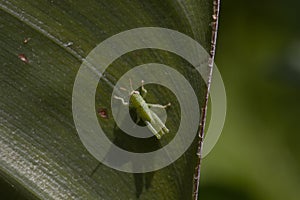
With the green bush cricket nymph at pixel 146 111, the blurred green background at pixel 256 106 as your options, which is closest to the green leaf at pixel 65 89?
the green bush cricket nymph at pixel 146 111

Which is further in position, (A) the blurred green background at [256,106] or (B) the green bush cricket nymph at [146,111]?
(A) the blurred green background at [256,106]

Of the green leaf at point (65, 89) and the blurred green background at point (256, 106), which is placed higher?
the blurred green background at point (256, 106)

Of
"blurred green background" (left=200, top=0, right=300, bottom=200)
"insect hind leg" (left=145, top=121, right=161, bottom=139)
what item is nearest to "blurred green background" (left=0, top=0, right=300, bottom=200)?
"blurred green background" (left=200, top=0, right=300, bottom=200)

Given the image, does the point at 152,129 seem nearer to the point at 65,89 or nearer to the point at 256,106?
the point at 65,89

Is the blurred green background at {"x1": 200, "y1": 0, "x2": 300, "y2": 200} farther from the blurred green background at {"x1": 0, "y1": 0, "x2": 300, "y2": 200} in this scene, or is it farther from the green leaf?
the green leaf

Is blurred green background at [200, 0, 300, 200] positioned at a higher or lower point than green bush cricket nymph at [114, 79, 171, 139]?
higher

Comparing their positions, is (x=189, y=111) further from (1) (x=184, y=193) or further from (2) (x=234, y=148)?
(2) (x=234, y=148)

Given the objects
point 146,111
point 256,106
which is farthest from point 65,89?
point 256,106

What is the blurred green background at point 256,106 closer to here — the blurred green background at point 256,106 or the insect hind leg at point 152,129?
the blurred green background at point 256,106
